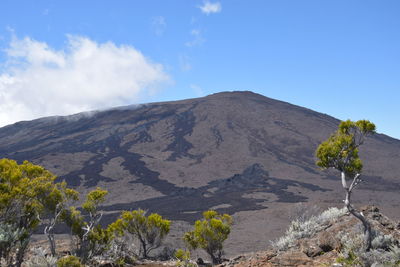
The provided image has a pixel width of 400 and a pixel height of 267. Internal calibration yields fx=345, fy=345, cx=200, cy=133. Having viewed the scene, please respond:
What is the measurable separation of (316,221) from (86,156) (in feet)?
234

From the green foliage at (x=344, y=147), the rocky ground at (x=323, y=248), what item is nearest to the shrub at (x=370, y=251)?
the rocky ground at (x=323, y=248)

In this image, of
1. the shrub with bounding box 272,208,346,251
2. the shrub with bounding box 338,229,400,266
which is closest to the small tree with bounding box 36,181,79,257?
the shrub with bounding box 272,208,346,251

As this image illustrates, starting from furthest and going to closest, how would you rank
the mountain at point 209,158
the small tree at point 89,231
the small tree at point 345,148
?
1. the mountain at point 209,158
2. the small tree at point 89,231
3. the small tree at point 345,148

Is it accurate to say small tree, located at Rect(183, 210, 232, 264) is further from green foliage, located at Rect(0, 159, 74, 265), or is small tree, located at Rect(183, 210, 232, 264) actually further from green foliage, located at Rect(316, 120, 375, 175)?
green foliage, located at Rect(316, 120, 375, 175)

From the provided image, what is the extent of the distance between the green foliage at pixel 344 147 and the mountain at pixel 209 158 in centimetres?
1758

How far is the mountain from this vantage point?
45.8 m

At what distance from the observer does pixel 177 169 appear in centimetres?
7012

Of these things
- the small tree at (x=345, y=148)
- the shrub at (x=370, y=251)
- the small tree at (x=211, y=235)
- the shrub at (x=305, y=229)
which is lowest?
the small tree at (x=211, y=235)

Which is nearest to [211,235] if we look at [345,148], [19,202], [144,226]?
[144,226]

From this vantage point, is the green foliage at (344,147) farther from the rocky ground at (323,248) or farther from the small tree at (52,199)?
the small tree at (52,199)

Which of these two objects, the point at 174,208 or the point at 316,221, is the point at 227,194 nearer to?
the point at 174,208

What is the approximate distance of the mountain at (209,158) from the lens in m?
45.8

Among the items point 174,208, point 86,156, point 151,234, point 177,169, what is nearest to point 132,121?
point 86,156

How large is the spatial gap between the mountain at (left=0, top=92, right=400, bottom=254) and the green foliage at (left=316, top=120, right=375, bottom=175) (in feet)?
57.7
